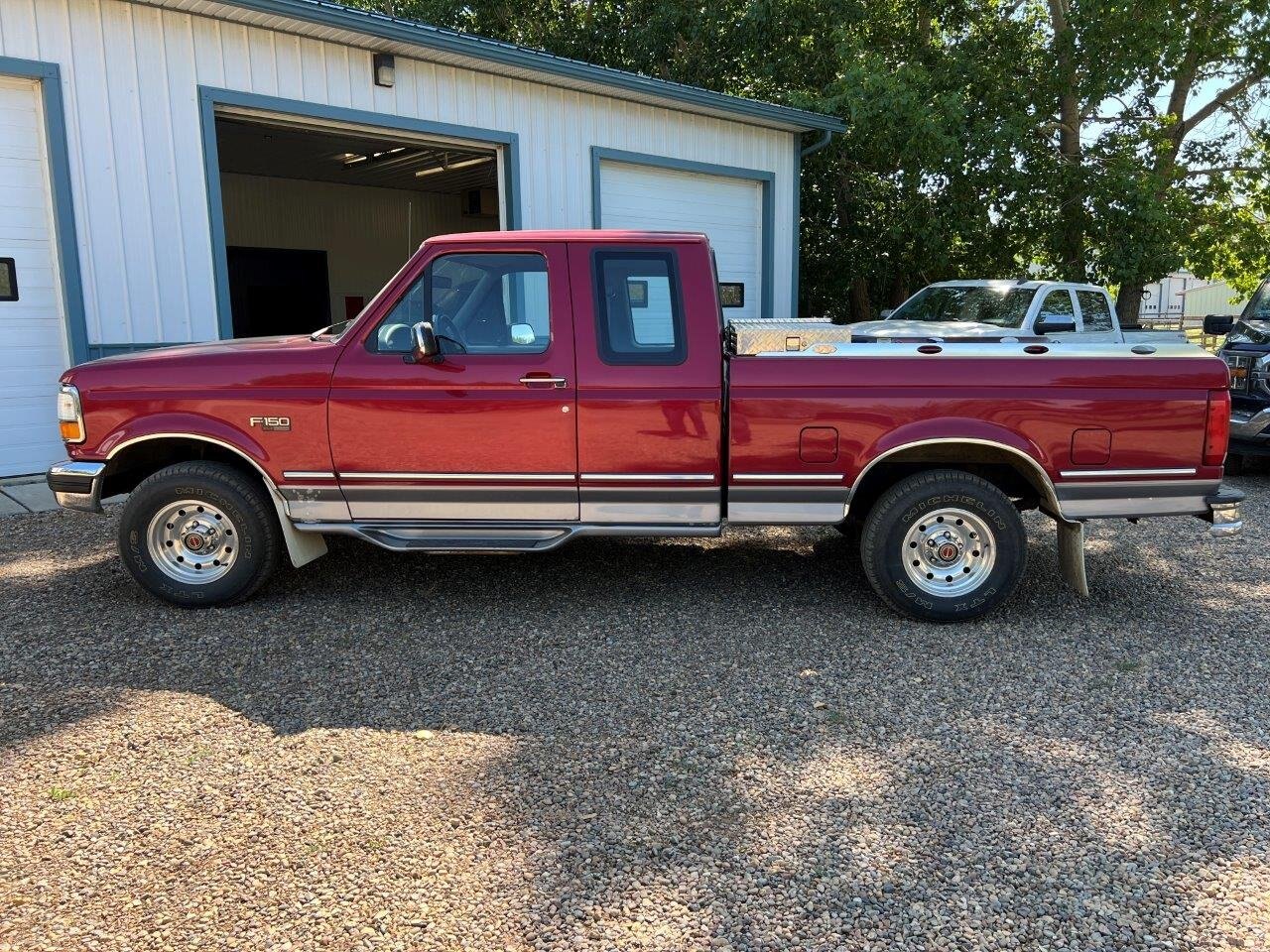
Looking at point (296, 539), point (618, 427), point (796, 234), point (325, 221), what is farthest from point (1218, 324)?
point (325, 221)

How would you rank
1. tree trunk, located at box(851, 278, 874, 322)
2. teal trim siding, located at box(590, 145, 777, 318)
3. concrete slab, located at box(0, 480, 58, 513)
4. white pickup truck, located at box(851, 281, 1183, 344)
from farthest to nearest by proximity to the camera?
tree trunk, located at box(851, 278, 874, 322) → teal trim siding, located at box(590, 145, 777, 318) → white pickup truck, located at box(851, 281, 1183, 344) → concrete slab, located at box(0, 480, 58, 513)

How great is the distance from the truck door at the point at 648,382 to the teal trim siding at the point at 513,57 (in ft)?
17.1

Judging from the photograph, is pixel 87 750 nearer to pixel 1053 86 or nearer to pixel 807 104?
pixel 807 104

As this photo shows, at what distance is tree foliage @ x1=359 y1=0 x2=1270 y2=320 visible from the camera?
1335 centimetres

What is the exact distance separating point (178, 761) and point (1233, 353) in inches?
394

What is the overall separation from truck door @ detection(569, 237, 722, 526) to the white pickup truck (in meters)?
5.19

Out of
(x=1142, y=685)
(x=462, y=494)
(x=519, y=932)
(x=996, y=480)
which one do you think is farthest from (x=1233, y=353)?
(x=519, y=932)

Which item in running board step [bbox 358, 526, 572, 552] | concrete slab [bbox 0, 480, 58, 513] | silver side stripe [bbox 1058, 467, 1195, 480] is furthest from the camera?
concrete slab [bbox 0, 480, 58, 513]

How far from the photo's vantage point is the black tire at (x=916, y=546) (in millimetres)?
5062

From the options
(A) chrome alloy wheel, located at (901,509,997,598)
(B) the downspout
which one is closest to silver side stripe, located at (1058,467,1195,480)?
(A) chrome alloy wheel, located at (901,509,997,598)

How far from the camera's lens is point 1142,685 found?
4.48 meters

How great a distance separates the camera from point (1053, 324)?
10.1 meters

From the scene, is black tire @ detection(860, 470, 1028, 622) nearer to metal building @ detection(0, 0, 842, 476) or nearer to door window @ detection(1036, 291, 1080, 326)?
door window @ detection(1036, 291, 1080, 326)

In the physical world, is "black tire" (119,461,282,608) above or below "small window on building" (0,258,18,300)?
below
